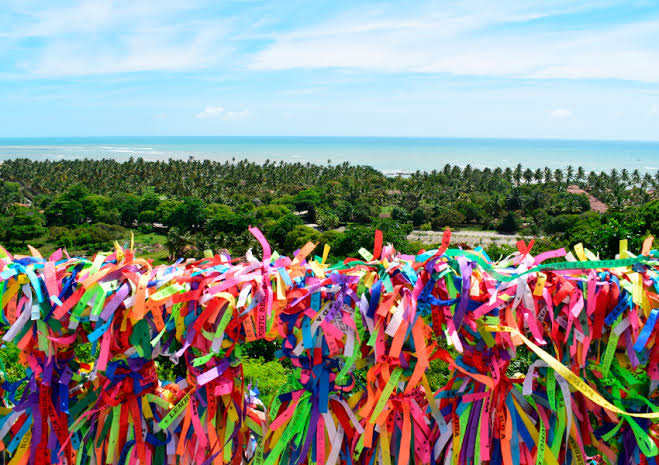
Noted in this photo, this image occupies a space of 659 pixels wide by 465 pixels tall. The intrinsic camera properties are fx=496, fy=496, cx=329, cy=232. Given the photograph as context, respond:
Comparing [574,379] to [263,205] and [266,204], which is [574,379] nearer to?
[263,205]

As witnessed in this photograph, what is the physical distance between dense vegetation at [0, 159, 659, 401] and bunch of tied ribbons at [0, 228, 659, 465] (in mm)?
34786

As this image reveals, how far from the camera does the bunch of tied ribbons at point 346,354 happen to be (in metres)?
2.48

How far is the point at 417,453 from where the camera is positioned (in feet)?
8.89

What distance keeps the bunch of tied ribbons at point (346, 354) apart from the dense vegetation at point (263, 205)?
114 feet

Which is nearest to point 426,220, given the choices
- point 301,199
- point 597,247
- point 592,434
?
point 301,199

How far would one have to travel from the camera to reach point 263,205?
7275 cm

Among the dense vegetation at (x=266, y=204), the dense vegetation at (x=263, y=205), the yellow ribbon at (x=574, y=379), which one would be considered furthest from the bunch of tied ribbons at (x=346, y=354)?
the dense vegetation at (x=266, y=204)

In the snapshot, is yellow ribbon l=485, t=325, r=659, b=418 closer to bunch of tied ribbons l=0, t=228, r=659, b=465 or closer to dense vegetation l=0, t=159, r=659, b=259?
bunch of tied ribbons l=0, t=228, r=659, b=465

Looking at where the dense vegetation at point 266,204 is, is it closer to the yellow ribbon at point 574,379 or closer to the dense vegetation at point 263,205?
the dense vegetation at point 263,205

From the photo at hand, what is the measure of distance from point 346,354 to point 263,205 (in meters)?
71.1

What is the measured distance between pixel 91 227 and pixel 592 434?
2659 inches

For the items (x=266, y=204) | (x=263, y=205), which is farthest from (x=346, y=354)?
(x=266, y=204)

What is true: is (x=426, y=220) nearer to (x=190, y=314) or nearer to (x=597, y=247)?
(x=597, y=247)

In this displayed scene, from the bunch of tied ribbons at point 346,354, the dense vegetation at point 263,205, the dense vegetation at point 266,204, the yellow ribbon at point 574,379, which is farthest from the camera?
the dense vegetation at point 266,204
